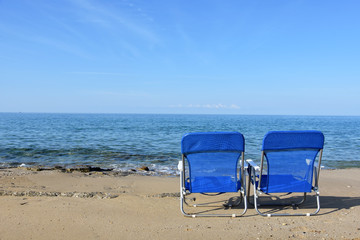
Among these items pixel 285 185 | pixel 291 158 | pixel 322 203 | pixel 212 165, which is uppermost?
pixel 291 158

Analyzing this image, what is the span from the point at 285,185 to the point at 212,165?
111cm

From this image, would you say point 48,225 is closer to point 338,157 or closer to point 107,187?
point 107,187

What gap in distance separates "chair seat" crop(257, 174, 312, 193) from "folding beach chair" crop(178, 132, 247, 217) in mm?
393

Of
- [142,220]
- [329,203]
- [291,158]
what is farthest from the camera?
[329,203]

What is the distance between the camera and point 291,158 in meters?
4.05

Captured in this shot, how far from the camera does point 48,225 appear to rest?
142 inches

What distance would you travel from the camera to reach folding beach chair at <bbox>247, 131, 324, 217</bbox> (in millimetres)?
3881

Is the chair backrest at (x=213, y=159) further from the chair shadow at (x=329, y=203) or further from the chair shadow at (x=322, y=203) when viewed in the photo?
the chair shadow at (x=329, y=203)

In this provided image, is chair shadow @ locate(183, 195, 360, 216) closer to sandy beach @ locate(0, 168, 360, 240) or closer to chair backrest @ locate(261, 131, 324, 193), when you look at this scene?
sandy beach @ locate(0, 168, 360, 240)

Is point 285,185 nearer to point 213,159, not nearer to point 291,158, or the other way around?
point 291,158

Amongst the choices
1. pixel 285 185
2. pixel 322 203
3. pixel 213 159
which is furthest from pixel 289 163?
pixel 322 203

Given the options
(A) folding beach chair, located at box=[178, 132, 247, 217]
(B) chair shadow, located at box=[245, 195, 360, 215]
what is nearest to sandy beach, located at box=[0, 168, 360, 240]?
(B) chair shadow, located at box=[245, 195, 360, 215]

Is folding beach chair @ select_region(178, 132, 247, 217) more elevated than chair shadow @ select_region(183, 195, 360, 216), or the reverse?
folding beach chair @ select_region(178, 132, 247, 217)

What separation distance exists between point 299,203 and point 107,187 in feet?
13.1
